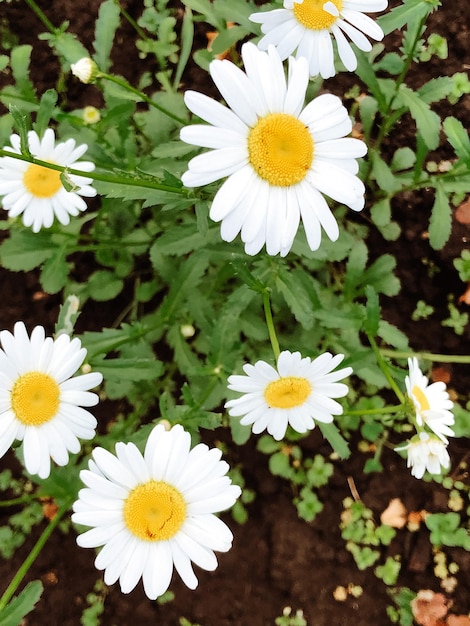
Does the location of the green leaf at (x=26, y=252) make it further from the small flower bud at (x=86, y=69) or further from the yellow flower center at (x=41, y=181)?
the small flower bud at (x=86, y=69)

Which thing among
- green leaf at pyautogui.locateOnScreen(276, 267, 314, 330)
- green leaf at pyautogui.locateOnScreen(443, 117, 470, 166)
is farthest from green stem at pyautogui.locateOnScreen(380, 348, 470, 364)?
green leaf at pyautogui.locateOnScreen(443, 117, 470, 166)

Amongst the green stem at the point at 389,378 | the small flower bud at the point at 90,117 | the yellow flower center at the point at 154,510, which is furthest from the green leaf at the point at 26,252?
the green stem at the point at 389,378

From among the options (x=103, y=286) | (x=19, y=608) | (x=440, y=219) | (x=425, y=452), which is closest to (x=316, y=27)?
(x=440, y=219)

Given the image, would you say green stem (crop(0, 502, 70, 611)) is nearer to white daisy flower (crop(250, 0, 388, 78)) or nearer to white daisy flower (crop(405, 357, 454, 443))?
white daisy flower (crop(405, 357, 454, 443))

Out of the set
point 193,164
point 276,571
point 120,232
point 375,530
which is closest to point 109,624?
point 276,571

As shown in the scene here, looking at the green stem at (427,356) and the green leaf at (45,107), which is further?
the green stem at (427,356)
